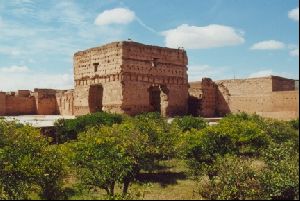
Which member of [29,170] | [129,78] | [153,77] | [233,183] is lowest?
[233,183]

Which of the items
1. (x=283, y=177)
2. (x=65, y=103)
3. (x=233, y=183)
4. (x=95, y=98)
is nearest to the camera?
(x=283, y=177)

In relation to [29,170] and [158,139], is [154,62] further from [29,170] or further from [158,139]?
[29,170]

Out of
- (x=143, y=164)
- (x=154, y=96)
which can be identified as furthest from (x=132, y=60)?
(x=143, y=164)

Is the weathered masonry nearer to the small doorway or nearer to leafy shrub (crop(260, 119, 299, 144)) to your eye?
the small doorway

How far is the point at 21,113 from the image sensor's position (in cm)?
3712

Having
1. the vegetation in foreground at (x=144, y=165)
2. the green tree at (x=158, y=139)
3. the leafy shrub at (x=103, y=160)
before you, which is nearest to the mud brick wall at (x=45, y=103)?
the vegetation in foreground at (x=144, y=165)

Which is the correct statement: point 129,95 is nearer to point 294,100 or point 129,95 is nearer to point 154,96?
point 154,96

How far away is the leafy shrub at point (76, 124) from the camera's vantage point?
20750 millimetres

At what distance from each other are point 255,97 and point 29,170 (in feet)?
71.9

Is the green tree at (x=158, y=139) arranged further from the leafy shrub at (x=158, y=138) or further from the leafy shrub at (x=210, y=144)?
the leafy shrub at (x=210, y=144)

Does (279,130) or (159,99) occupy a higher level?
(159,99)

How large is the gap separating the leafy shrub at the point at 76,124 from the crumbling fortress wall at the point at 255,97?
39.5ft

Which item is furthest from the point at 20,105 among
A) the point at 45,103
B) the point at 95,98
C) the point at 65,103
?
the point at 95,98

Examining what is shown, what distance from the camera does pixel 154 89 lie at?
102ft
